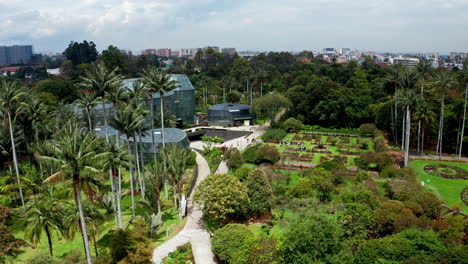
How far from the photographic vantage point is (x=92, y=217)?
23.9 meters

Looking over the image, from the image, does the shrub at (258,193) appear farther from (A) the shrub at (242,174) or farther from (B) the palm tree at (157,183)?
(B) the palm tree at (157,183)

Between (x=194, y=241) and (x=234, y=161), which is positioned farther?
(x=234, y=161)

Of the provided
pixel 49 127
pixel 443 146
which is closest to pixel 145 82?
pixel 49 127

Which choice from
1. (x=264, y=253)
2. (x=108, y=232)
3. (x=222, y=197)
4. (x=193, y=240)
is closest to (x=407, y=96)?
(x=222, y=197)

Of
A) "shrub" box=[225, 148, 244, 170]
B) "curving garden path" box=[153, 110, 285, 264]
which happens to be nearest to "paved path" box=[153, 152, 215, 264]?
"curving garden path" box=[153, 110, 285, 264]

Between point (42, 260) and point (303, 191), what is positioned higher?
point (42, 260)

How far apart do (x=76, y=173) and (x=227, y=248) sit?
1217 cm

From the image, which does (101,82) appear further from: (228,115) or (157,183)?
(228,115)

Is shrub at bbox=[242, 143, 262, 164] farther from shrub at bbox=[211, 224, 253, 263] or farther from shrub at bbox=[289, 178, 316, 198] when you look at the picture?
shrub at bbox=[211, 224, 253, 263]

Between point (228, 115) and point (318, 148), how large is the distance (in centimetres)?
2494

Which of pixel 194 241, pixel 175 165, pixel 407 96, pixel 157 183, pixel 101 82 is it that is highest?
pixel 101 82

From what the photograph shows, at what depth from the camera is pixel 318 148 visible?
5569 centimetres

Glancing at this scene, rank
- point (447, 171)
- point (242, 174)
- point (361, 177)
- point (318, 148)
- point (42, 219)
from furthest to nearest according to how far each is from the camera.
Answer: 1. point (318, 148)
2. point (447, 171)
3. point (242, 174)
4. point (361, 177)
5. point (42, 219)

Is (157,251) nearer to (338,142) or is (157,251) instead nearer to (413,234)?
(413,234)
